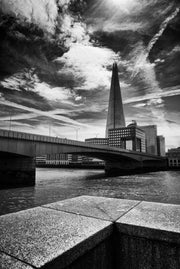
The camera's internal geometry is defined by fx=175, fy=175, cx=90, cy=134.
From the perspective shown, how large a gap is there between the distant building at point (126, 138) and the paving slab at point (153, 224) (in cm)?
14662

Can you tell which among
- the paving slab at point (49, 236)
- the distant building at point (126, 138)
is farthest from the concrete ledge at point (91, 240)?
the distant building at point (126, 138)

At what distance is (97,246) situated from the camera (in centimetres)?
179

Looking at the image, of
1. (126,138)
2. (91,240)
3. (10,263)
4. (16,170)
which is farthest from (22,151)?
(126,138)

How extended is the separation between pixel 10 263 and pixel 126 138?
6085 inches

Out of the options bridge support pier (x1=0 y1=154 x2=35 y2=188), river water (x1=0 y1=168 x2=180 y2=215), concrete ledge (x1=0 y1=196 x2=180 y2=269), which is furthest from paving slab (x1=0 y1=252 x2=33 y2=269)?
bridge support pier (x1=0 y1=154 x2=35 y2=188)

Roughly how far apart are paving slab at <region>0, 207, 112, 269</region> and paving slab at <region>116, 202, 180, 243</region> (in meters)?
0.23

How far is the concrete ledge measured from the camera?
1.41 m

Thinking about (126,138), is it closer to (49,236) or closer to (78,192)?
(78,192)

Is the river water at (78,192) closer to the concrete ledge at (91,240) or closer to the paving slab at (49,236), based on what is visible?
the paving slab at (49,236)

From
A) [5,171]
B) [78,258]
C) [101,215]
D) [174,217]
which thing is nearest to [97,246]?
[78,258]

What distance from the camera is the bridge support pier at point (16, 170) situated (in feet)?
94.8

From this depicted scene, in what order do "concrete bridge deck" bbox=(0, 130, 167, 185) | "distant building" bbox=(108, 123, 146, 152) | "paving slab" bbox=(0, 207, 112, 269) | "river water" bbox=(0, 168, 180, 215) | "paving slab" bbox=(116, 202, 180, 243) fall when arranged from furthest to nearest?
"distant building" bbox=(108, 123, 146, 152) < "concrete bridge deck" bbox=(0, 130, 167, 185) < "river water" bbox=(0, 168, 180, 215) < "paving slab" bbox=(116, 202, 180, 243) < "paving slab" bbox=(0, 207, 112, 269)

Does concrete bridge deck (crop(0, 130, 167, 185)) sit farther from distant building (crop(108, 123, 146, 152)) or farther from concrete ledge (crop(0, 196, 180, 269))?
distant building (crop(108, 123, 146, 152))

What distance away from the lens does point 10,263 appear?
1.27 m
